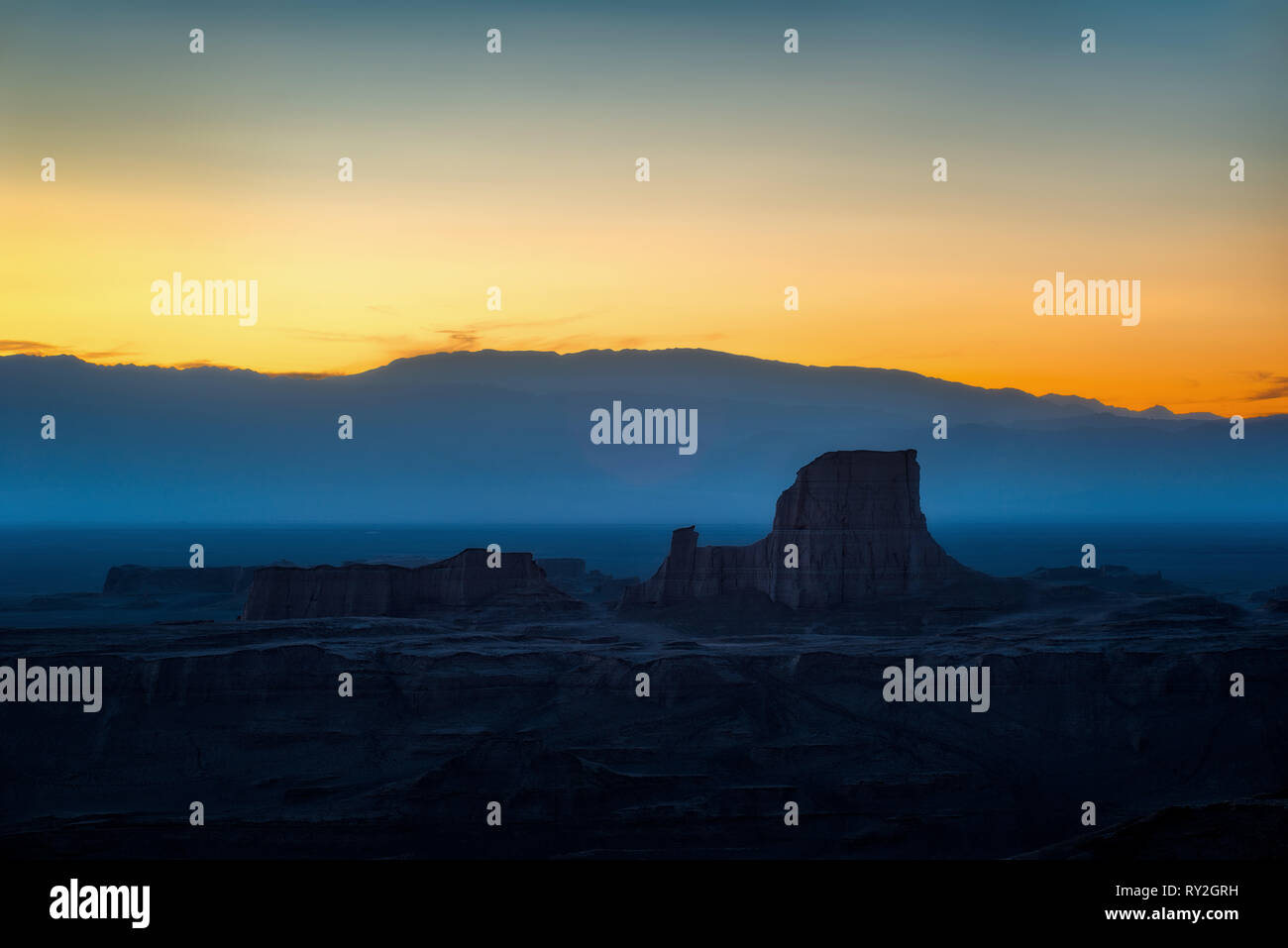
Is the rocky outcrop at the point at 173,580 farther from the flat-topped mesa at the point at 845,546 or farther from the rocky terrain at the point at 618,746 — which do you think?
the flat-topped mesa at the point at 845,546


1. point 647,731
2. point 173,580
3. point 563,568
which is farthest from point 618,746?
point 173,580

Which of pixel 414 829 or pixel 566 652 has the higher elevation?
pixel 566 652

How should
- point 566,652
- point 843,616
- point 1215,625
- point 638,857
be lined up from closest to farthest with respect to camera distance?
1. point 638,857
2. point 566,652
3. point 1215,625
4. point 843,616

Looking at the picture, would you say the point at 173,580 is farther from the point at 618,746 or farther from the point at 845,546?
the point at 618,746

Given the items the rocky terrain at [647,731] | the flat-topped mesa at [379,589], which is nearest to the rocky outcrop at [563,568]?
the flat-topped mesa at [379,589]
